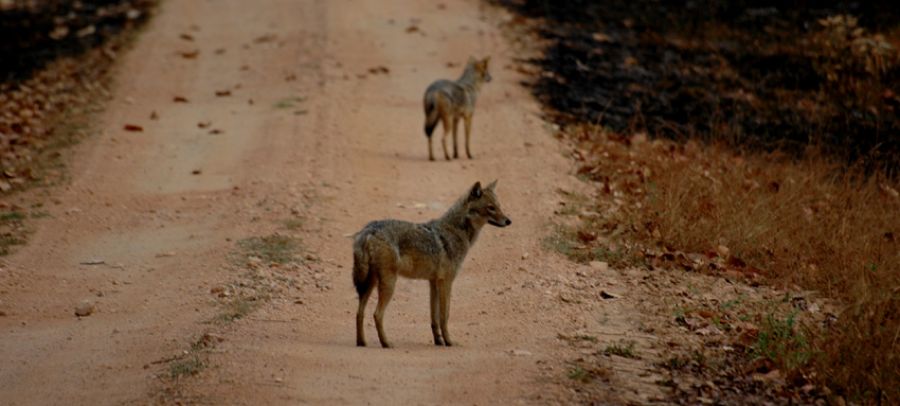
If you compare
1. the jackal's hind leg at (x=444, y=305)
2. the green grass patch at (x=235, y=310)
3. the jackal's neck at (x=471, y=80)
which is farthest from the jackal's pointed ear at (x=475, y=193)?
the jackal's neck at (x=471, y=80)

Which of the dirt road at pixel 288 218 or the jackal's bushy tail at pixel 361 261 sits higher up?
the jackal's bushy tail at pixel 361 261

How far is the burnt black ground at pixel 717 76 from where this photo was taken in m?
18.7

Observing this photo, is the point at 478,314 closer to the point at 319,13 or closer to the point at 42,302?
the point at 42,302

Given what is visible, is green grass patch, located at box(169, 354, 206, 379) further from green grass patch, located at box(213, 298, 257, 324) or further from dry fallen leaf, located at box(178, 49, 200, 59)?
dry fallen leaf, located at box(178, 49, 200, 59)

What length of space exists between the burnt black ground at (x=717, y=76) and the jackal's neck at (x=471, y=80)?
7.00ft

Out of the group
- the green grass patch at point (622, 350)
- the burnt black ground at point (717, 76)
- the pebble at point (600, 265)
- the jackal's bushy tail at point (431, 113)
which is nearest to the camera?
the green grass patch at point (622, 350)

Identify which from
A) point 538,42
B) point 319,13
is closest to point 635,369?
point 538,42

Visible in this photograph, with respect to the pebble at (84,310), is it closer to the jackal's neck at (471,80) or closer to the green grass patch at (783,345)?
the green grass patch at (783,345)

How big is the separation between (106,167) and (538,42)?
10.0 metres

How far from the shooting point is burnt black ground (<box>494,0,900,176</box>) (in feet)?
61.4

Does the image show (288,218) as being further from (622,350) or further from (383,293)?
(622,350)

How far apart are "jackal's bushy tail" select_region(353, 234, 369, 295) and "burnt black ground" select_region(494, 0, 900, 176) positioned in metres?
8.68

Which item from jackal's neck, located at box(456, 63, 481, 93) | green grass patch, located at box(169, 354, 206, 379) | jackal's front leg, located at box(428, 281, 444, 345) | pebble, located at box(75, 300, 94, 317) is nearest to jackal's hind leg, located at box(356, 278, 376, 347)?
jackal's front leg, located at box(428, 281, 444, 345)

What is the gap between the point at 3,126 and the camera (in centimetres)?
1838
